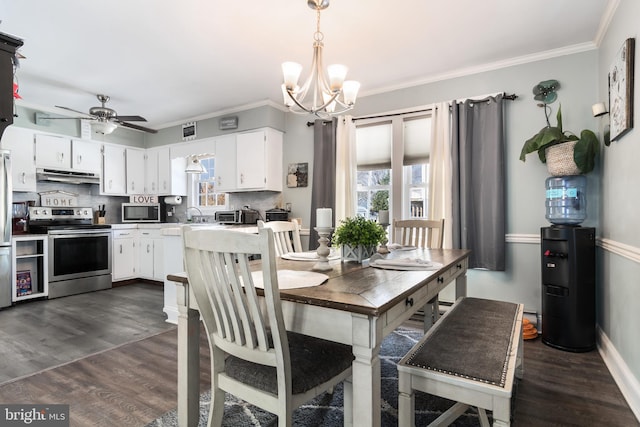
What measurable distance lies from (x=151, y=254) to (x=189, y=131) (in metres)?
1.98

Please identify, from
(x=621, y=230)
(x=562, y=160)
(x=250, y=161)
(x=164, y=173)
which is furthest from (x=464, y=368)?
(x=164, y=173)

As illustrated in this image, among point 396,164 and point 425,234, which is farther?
point 396,164

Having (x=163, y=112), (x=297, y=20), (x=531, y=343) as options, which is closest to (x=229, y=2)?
(x=297, y=20)

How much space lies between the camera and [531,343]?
286 cm

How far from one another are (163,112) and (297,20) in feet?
10.3

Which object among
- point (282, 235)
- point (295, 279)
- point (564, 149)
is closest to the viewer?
point (295, 279)

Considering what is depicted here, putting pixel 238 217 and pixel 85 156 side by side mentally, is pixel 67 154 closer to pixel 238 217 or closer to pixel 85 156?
pixel 85 156

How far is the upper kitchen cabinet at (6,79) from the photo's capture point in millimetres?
1425

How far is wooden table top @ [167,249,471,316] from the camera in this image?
45.4 inches

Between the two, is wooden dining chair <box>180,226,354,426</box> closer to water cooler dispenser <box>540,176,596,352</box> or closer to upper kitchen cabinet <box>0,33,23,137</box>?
upper kitchen cabinet <box>0,33,23,137</box>

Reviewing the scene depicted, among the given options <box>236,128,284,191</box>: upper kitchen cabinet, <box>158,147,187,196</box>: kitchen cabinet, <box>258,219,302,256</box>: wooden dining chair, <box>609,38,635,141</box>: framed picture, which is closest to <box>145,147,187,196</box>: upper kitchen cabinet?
<box>158,147,187,196</box>: kitchen cabinet

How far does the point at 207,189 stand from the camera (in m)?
5.62

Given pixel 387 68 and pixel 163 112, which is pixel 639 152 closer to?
pixel 387 68

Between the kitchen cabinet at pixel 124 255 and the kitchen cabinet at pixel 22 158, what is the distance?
1213mm
